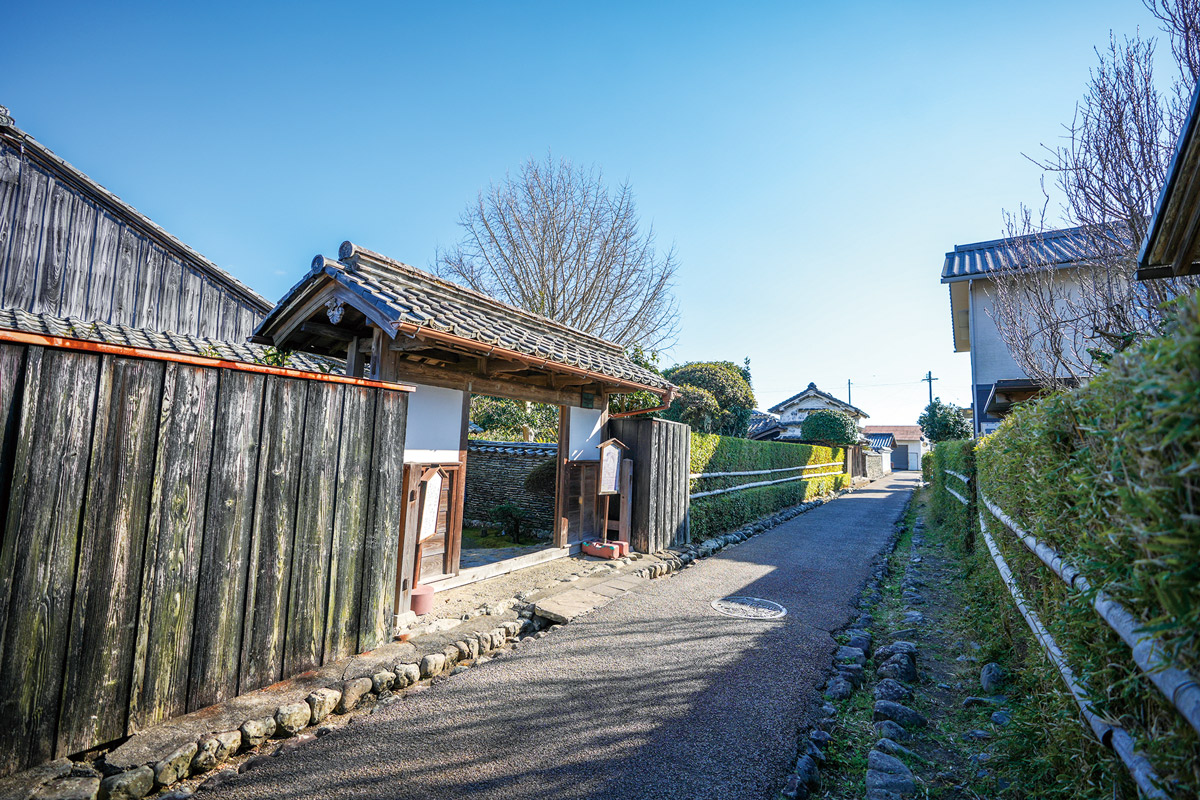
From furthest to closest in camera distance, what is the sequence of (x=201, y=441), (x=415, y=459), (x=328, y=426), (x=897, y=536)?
(x=897, y=536), (x=415, y=459), (x=328, y=426), (x=201, y=441)

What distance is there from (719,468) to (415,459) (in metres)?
7.88

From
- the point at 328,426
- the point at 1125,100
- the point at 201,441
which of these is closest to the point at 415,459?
the point at 328,426

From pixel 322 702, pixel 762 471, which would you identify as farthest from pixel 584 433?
pixel 762 471

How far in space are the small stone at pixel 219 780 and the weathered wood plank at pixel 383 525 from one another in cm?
143

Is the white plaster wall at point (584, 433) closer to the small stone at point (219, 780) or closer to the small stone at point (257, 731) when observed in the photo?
the small stone at point (257, 731)

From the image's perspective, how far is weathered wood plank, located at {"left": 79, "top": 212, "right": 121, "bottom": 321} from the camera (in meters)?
9.84

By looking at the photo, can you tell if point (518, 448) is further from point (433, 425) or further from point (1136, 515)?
point (1136, 515)

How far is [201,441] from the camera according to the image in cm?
A: 330

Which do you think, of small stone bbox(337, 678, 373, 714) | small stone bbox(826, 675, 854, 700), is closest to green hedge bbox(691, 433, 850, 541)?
small stone bbox(826, 675, 854, 700)

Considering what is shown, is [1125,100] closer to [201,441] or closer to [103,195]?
[201,441]

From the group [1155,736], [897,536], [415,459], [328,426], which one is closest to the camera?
[1155,736]

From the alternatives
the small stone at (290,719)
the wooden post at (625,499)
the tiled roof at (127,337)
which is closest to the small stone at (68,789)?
the small stone at (290,719)

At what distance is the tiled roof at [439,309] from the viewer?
491cm

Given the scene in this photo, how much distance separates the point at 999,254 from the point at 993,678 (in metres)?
9.33
